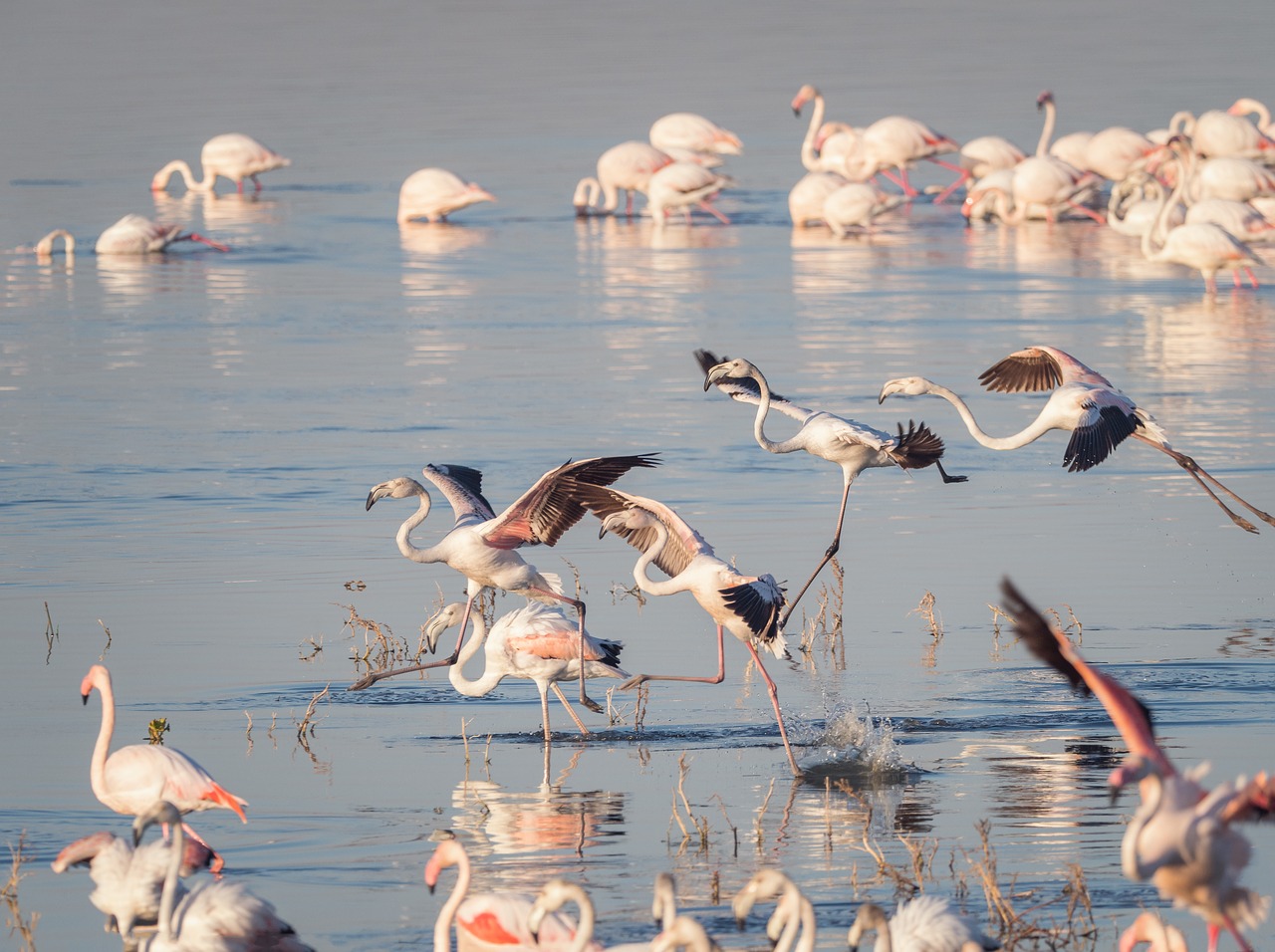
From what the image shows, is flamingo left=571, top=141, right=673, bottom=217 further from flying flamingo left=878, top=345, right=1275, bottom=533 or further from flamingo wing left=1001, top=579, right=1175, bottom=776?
flamingo wing left=1001, top=579, right=1175, bottom=776

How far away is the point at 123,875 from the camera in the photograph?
5.91 metres

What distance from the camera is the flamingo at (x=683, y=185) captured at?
23.9 metres

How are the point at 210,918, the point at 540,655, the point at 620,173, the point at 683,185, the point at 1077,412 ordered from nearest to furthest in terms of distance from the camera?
the point at 210,918, the point at 540,655, the point at 1077,412, the point at 683,185, the point at 620,173

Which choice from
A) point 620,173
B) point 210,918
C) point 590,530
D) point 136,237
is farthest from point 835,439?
point 620,173

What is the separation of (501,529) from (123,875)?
3352mm

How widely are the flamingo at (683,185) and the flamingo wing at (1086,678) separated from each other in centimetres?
1845

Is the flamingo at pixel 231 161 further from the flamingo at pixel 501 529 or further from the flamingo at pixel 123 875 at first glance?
the flamingo at pixel 123 875

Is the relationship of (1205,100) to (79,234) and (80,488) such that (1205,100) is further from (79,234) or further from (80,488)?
(80,488)

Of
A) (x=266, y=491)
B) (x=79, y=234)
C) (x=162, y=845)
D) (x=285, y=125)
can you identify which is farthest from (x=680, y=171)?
(x=162, y=845)

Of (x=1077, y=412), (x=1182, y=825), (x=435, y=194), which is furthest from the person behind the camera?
(x=435, y=194)

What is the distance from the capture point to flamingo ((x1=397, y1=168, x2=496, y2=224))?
2314 cm

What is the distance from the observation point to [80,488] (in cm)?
1212

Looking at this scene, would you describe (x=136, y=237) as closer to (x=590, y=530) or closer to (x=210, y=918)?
(x=590, y=530)

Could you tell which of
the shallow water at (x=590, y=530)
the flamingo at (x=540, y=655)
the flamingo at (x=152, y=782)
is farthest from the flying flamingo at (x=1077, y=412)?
the flamingo at (x=152, y=782)
